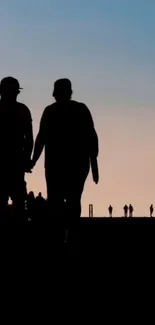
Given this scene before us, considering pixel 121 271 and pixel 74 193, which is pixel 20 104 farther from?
pixel 121 271

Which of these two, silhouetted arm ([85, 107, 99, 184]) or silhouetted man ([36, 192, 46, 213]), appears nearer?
silhouetted arm ([85, 107, 99, 184])

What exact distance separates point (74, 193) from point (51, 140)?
0.73 metres

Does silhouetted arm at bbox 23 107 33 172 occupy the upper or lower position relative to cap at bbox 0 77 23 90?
lower

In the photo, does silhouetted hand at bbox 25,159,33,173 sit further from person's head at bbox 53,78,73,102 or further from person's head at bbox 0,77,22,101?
person's head at bbox 53,78,73,102

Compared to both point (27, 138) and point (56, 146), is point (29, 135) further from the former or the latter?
point (56, 146)

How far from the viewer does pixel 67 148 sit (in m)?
12.1

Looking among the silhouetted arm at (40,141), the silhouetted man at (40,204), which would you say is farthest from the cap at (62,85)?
the silhouetted man at (40,204)

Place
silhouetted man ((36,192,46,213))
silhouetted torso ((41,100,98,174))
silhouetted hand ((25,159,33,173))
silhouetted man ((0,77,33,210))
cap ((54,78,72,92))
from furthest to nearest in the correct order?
silhouetted man ((36,192,46,213)) < silhouetted hand ((25,159,33,173)) < silhouetted man ((0,77,33,210)) < silhouetted torso ((41,100,98,174)) < cap ((54,78,72,92))

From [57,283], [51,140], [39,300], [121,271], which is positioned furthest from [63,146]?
[39,300]

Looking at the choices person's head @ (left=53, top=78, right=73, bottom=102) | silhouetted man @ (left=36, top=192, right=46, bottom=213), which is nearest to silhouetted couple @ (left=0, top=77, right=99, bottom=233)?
person's head @ (left=53, top=78, right=73, bottom=102)

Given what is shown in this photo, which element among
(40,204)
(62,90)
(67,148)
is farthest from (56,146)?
(40,204)

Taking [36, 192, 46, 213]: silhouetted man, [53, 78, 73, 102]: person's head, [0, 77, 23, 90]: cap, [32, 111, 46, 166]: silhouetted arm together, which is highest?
[36, 192, 46, 213]: silhouetted man

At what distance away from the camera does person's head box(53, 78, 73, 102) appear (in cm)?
1180

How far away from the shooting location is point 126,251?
15281 mm
